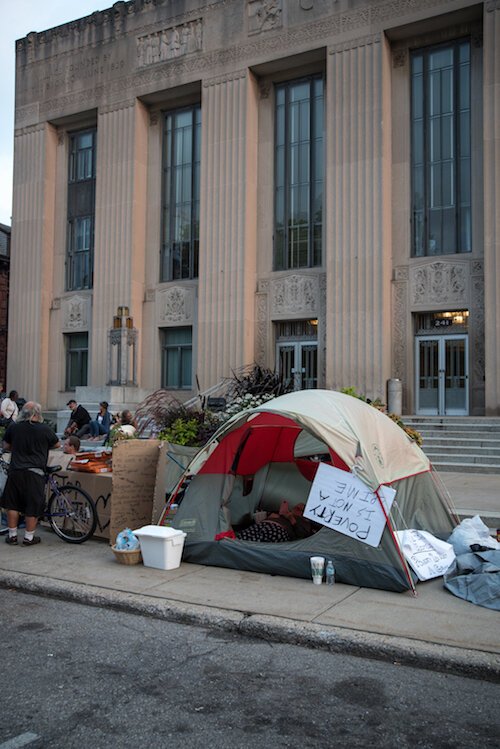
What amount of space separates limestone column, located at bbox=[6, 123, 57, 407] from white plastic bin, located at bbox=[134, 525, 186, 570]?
1913 centimetres

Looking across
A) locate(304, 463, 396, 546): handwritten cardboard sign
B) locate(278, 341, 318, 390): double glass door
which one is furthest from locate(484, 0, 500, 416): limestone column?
locate(304, 463, 396, 546): handwritten cardboard sign

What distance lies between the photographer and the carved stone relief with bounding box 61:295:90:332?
1003 inches

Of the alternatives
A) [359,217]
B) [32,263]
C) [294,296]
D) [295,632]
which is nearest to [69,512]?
[295,632]

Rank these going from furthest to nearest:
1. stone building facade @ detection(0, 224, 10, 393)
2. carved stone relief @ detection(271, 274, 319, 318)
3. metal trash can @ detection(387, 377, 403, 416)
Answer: stone building facade @ detection(0, 224, 10, 393), carved stone relief @ detection(271, 274, 319, 318), metal trash can @ detection(387, 377, 403, 416)

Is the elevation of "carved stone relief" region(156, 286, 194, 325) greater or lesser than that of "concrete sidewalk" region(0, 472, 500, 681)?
greater

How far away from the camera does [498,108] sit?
1864cm

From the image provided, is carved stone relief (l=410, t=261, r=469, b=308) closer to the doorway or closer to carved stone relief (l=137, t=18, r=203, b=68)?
the doorway

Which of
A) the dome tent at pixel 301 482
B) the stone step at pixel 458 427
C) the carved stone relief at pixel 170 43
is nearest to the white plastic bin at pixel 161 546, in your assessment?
the dome tent at pixel 301 482

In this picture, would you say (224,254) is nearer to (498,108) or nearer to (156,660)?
(498,108)

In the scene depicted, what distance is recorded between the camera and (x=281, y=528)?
7969 millimetres

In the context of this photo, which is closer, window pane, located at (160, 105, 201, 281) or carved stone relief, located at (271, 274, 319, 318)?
carved stone relief, located at (271, 274, 319, 318)

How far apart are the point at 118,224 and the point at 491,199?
1255 centimetres

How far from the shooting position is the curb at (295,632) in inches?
192

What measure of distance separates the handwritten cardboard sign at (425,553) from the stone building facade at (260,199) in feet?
39.4
